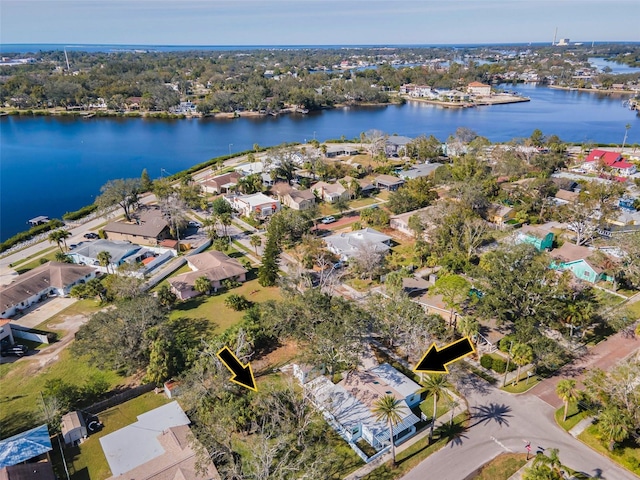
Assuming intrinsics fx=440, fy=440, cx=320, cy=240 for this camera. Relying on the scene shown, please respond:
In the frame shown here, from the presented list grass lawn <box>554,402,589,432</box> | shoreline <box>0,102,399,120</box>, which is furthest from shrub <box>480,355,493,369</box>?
shoreline <box>0,102,399,120</box>

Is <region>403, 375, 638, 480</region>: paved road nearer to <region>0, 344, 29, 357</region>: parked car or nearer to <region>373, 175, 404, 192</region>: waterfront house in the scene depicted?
<region>0, 344, 29, 357</region>: parked car

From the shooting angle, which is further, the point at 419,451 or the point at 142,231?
the point at 142,231

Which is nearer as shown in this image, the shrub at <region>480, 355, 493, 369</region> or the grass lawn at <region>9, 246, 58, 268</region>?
the shrub at <region>480, 355, 493, 369</region>

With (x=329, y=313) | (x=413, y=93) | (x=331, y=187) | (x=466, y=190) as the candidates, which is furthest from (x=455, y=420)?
(x=413, y=93)

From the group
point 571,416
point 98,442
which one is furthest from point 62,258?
point 571,416

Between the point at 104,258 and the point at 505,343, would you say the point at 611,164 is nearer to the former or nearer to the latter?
the point at 505,343

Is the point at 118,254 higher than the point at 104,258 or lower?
lower
